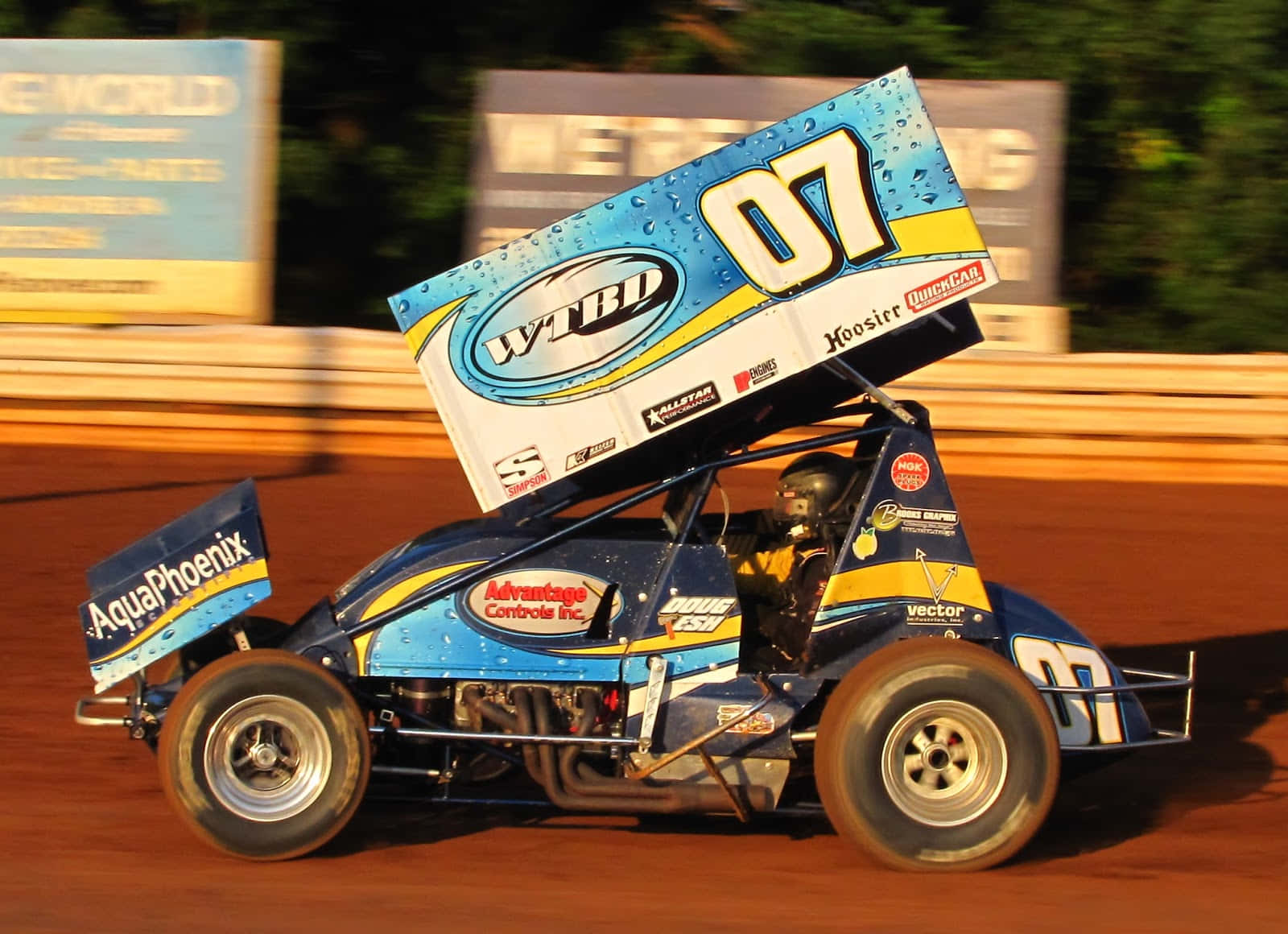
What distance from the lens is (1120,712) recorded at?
595cm

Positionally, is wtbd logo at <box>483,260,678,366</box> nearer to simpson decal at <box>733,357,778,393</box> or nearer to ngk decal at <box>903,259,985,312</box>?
simpson decal at <box>733,357,778,393</box>

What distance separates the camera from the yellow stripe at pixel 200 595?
18.3 ft

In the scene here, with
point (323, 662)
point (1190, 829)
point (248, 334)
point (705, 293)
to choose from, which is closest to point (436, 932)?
point (323, 662)

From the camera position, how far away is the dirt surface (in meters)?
5.12

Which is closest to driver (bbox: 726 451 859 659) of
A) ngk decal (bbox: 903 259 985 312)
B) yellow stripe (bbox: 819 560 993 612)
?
yellow stripe (bbox: 819 560 993 612)

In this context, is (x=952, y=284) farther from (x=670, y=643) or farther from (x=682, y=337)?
(x=670, y=643)

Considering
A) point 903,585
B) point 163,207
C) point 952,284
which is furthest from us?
point 163,207

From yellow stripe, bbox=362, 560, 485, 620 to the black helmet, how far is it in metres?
1.20

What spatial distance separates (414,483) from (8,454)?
9.67 ft

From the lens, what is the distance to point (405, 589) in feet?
18.7

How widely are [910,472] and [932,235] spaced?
88cm

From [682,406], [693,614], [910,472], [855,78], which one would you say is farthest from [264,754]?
[855,78]

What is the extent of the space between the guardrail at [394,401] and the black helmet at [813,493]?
494 cm

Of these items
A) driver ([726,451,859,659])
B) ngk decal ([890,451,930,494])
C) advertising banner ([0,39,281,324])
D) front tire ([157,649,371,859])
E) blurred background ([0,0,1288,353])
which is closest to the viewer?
front tire ([157,649,371,859])
